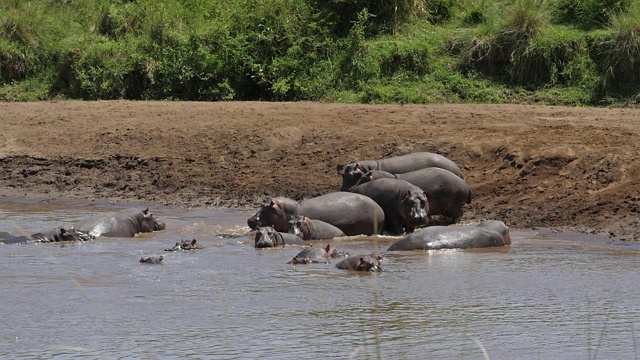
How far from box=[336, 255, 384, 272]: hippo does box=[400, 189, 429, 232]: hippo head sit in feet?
7.26

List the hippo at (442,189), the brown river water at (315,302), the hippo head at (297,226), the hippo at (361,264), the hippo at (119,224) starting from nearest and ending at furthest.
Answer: the brown river water at (315,302)
the hippo at (361,264)
the hippo head at (297,226)
the hippo at (119,224)
the hippo at (442,189)

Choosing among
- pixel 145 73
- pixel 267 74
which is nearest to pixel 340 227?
pixel 267 74

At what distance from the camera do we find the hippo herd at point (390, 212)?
10758 mm

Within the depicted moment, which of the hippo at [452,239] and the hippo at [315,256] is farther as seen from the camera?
the hippo at [452,239]

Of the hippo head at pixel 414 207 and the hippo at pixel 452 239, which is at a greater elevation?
the hippo head at pixel 414 207

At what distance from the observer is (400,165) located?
13.4 m

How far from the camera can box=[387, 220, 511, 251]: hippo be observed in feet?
34.9

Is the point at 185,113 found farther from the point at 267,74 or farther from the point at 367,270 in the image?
the point at 367,270

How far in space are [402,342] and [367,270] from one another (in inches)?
95.6

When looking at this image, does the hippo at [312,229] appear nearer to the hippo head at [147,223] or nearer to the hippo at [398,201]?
the hippo at [398,201]

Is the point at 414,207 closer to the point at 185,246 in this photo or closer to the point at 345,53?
the point at 185,246

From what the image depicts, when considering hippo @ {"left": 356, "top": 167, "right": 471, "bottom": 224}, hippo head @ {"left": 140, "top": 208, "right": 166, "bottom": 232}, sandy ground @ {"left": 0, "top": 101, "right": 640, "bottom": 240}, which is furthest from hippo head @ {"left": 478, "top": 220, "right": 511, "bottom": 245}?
hippo head @ {"left": 140, "top": 208, "right": 166, "bottom": 232}

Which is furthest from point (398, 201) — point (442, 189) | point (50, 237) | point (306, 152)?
point (50, 237)

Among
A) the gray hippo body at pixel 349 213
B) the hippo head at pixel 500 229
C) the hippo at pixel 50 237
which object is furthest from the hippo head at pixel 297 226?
the hippo at pixel 50 237
